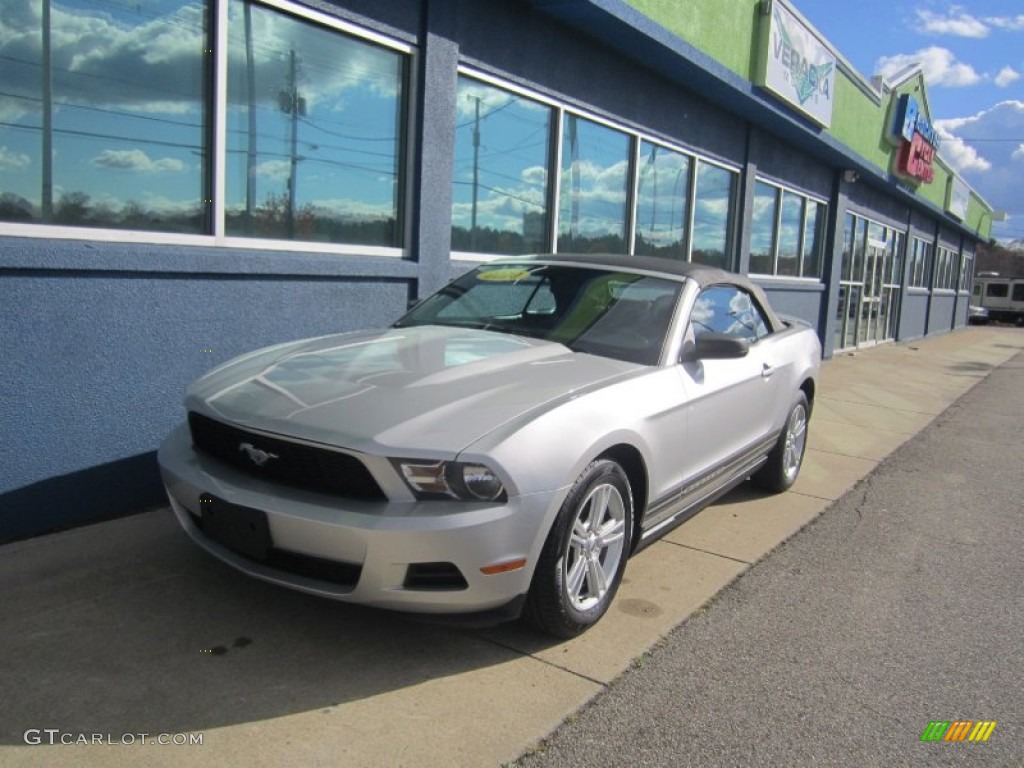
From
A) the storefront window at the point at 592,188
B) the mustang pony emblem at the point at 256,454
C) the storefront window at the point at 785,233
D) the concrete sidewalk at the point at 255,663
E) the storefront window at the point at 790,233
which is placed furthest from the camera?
the storefront window at the point at 790,233

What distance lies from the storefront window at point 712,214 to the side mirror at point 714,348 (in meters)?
7.13

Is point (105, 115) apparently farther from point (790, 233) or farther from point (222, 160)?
point (790, 233)

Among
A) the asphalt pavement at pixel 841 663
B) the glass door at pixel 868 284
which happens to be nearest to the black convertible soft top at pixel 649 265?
the asphalt pavement at pixel 841 663

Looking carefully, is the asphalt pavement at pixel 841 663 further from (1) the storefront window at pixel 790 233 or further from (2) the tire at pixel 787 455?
(1) the storefront window at pixel 790 233

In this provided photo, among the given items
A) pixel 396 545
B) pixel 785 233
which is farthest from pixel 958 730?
pixel 785 233

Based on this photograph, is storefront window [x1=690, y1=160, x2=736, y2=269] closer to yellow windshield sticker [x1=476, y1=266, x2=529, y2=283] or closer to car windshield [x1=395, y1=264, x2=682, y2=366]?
yellow windshield sticker [x1=476, y1=266, x2=529, y2=283]

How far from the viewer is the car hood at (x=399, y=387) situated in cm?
289

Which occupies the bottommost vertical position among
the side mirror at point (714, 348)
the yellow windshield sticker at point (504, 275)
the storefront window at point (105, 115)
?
the side mirror at point (714, 348)

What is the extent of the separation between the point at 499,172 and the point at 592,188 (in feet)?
5.46

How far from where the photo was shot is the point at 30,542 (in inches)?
159

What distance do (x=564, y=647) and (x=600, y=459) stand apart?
0.76 metres

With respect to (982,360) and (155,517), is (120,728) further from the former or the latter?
(982,360)

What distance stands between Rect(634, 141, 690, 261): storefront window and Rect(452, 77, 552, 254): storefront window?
200cm

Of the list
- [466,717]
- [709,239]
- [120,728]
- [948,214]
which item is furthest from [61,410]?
[948,214]
